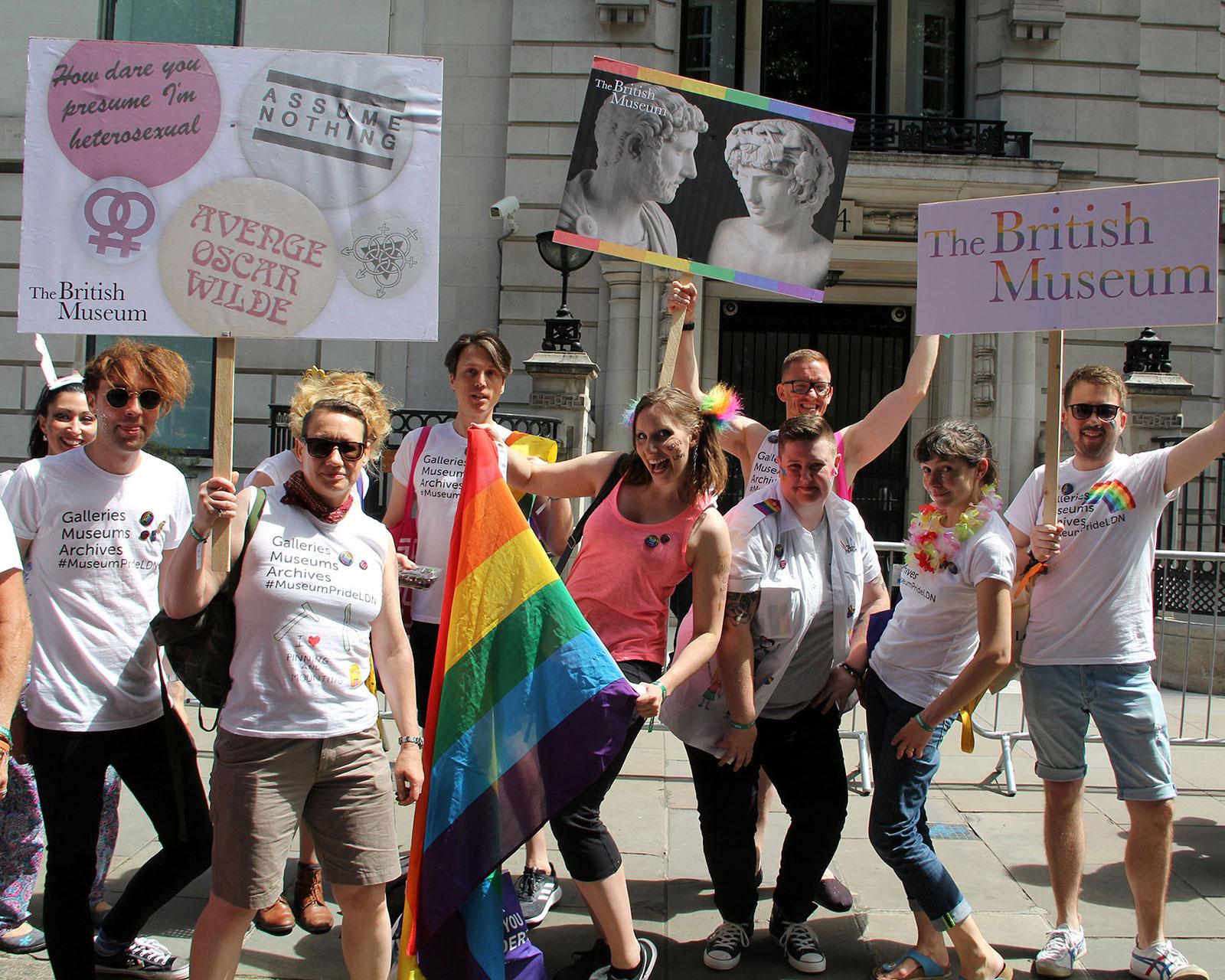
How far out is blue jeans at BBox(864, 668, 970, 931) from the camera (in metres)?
3.45

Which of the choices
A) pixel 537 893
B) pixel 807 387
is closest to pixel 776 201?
pixel 807 387

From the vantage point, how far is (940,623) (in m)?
3.63

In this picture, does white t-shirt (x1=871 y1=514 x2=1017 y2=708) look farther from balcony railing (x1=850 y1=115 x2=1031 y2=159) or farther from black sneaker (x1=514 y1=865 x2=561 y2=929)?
balcony railing (x1=850 y1=115 x2=1031 y2=159)

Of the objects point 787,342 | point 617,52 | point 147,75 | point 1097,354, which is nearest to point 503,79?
point 617,52

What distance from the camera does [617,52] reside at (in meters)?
12.3

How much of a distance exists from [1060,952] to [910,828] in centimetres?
72

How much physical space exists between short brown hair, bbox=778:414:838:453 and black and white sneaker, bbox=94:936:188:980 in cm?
267

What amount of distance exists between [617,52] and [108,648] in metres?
10.7

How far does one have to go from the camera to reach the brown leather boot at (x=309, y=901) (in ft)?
12.8

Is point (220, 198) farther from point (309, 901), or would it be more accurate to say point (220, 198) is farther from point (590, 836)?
point (309, 901)

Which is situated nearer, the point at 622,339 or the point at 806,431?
the point at 806,431

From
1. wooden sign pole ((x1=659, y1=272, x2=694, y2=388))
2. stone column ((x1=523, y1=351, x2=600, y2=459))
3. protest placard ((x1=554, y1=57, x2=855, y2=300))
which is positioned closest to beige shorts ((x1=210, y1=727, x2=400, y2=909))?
wooden sign pole ((x1=659, y1=272, x2=694, y2=388))

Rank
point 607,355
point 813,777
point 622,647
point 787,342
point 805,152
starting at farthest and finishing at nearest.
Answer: point 787,342 → point 607,355 → point 805,152 → point 813,777 → point 622,647

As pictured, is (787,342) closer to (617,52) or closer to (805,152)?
(617,52)
